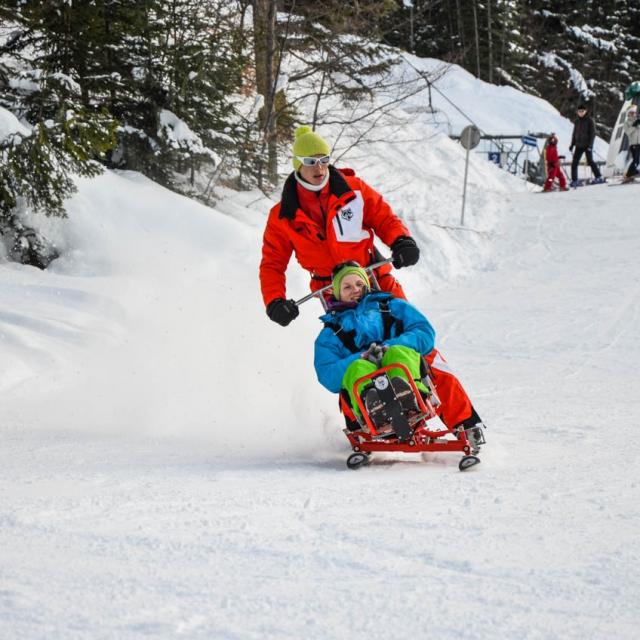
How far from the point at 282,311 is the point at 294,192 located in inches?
31.8

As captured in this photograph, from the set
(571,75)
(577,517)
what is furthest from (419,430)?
(571,75)

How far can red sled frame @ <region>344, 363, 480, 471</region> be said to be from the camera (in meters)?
4.67

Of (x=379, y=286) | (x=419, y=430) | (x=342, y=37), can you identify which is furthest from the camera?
(x=342, y=37)

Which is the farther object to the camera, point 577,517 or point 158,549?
point 577,517

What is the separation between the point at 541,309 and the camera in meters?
11.7

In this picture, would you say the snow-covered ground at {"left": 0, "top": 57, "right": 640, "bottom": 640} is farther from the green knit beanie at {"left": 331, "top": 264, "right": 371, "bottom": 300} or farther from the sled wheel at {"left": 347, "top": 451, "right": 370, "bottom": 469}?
the green knit beanie at {"left": 331, "top": 264, "right": 371, "bottom": 300}

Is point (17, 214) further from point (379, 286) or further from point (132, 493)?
point (132, 493)

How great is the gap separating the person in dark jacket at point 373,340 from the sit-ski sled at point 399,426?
0.30ft

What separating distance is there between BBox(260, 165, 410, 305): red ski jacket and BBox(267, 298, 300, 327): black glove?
0.60 feet

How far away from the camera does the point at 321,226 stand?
5633 millimetres

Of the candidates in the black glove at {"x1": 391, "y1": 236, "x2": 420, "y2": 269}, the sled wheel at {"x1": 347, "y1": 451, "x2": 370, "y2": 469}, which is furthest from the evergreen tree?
the sled wheel at {"x1": 347, "y1": 451, "x2": 370, "y2": 469}

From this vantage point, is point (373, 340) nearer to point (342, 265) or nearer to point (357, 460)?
point (342, 265)

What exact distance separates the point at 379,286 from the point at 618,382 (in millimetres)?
3386

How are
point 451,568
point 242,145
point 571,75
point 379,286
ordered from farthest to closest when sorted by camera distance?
point 571,75 < point 242,145 < point 379,286 < point 451,568
